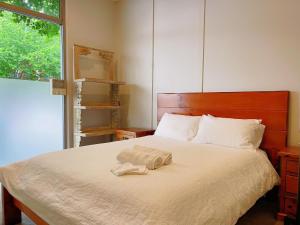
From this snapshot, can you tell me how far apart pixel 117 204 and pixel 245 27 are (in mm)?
2497

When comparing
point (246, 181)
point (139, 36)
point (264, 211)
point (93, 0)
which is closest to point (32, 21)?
point (93, 0)

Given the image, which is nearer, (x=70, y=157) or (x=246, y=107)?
(x=70, y=157)

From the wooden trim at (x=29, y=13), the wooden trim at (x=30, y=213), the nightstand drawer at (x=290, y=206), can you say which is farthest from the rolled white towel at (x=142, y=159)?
the wooden trim at (x=29, y=13)

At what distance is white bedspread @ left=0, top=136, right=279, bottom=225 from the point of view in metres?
1.20

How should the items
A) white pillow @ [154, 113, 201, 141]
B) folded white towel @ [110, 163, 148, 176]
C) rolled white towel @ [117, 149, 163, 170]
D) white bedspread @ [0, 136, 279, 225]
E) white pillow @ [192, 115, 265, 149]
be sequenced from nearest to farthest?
white bedspread @ [0, 136, 279, 225]
folded white towel @ [110, 163, 148, 176]
rolled white towel @ [117, 149, 163, 170]
white pillow @ [192, 115, 265, 149]
white pillow @ [154, 113, 201, 141]

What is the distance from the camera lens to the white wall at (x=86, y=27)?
3635mm

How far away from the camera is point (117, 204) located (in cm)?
122

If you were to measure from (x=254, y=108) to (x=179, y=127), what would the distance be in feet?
2.99

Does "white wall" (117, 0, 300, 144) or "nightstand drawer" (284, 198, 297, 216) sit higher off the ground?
"white wall" (117, 0, 300, 144)

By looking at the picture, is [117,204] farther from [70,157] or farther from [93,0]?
[93,0]

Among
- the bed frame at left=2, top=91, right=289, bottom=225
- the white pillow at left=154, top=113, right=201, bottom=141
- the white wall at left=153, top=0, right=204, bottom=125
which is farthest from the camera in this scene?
the white wall at left=153, top=0, right=204, bottom=125

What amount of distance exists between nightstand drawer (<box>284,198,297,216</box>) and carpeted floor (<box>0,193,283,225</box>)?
140 millimetres

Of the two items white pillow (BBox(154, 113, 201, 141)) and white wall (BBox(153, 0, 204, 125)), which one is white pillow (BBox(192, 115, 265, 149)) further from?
white wall (BBox(153, 0, 204, 125))

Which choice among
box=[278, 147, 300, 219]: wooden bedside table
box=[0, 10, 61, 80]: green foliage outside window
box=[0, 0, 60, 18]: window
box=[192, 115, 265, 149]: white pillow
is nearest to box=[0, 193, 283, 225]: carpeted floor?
Result: box=[278, 147, 300, 219]: wooden bedside table
